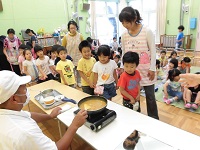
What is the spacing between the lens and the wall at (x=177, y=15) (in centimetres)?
615

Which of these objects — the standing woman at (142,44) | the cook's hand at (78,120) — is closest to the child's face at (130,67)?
the standing woman at (142,44)

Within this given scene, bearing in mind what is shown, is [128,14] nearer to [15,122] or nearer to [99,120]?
[99,120]

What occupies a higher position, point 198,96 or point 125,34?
point 125,34

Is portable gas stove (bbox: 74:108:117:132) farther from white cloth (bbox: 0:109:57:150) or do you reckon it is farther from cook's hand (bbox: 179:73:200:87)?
cook's hand (bbox: 179:73:200:87)

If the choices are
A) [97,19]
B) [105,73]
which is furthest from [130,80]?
[97,19]

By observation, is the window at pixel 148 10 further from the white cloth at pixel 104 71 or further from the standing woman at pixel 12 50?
the white cloth at pixel 104 71

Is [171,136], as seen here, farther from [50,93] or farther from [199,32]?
[199,32]

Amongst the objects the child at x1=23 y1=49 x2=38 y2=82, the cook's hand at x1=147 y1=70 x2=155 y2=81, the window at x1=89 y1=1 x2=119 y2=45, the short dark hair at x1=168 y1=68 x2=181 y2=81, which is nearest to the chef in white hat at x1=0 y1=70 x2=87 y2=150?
the cook's hand at x1=147 y1=70 x2=155 y2=81

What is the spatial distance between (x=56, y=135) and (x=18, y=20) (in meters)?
4.37

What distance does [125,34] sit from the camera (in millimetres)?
1661

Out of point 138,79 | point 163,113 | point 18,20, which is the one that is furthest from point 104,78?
point 18,20

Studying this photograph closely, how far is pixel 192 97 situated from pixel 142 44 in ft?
5.07

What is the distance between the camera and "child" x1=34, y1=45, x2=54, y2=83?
2650 mm

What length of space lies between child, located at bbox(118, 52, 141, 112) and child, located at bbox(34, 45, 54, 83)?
5.12 ft
